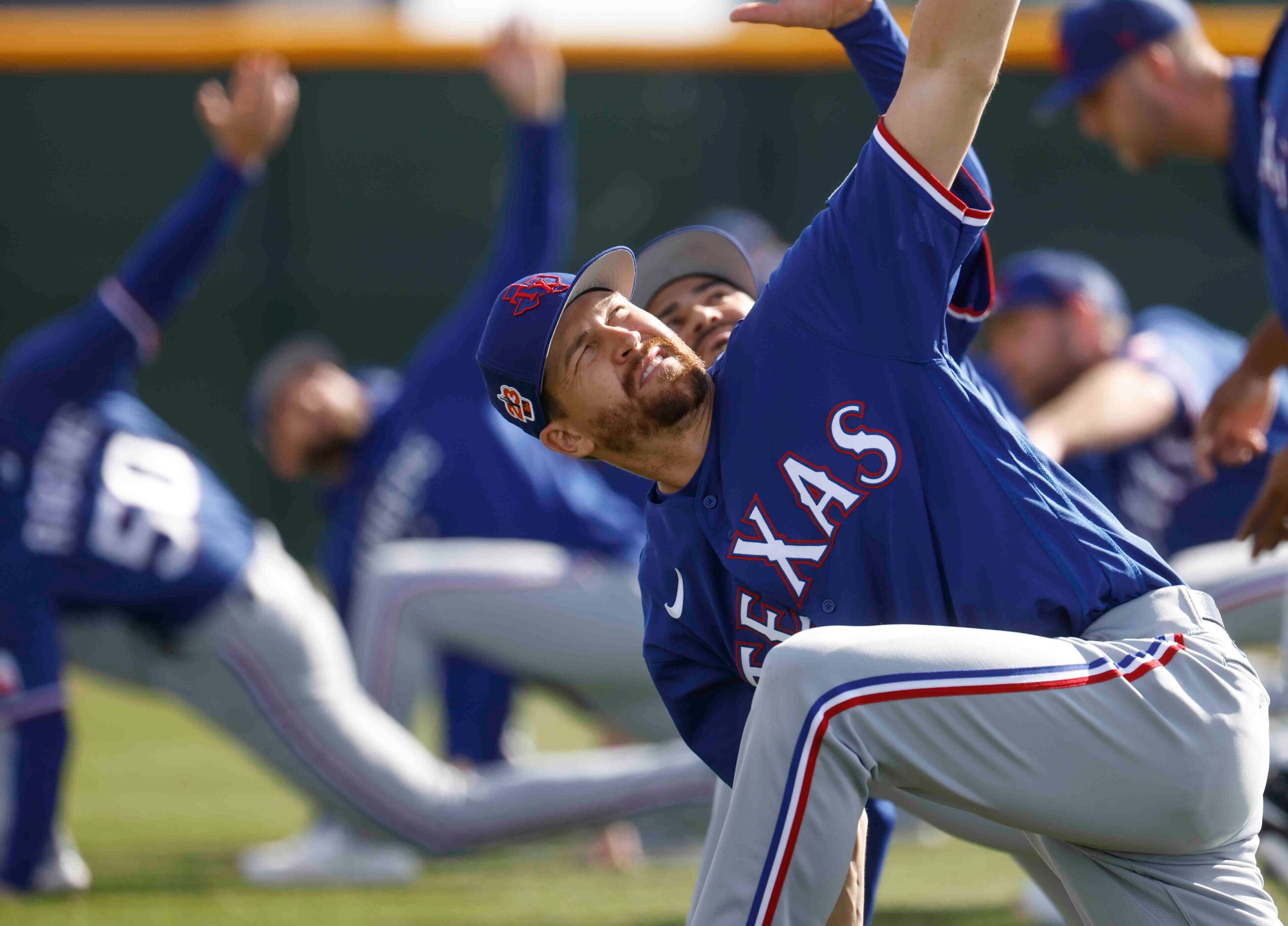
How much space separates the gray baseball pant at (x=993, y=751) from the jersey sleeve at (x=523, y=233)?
290 centimetres

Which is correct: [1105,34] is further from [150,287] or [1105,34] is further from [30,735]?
[30,735]

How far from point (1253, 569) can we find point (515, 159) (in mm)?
2599

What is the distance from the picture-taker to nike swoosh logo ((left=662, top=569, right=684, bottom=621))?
2.12 metres

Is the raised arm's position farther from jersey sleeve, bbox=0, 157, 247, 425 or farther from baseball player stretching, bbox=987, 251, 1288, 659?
jersey sleeve, bbox=0, 157, 247, 425

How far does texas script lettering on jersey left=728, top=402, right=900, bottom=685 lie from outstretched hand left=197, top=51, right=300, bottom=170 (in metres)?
2.56

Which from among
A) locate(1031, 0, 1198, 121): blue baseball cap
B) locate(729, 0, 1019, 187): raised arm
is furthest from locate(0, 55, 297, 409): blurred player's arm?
locate(729, 0, 1019, 187): raised arm

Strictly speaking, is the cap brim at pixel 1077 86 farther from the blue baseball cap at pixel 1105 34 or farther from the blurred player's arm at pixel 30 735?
the blurred player's arm at pixel 30 735

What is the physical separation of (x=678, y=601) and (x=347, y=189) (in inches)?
308

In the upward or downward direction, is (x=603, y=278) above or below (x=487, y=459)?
above

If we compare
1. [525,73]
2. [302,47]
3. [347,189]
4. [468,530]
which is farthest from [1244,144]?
[302,47]

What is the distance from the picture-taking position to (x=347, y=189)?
31.0 feet

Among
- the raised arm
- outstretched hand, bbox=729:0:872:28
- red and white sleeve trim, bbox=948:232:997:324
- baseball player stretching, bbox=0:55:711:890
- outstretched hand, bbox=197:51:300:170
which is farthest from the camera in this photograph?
outstretched hand, bbox=197:51:300:170

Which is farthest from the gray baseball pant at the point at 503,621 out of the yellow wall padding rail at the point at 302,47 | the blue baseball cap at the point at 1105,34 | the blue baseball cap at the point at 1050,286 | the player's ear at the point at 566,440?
the yellow wall padding rail at the point at 302,47

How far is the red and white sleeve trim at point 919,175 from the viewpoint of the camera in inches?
75.2
